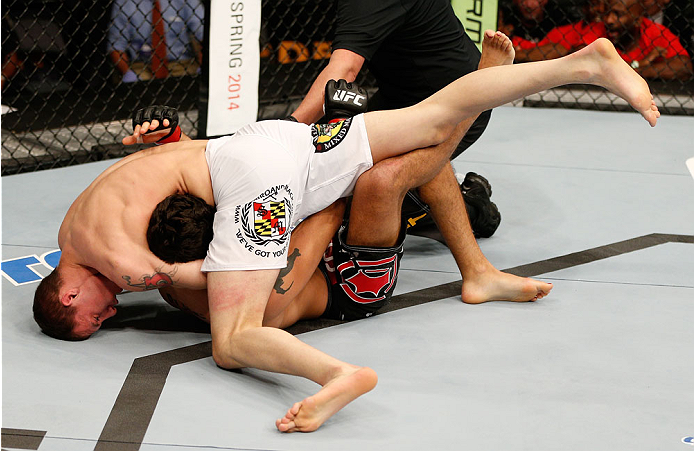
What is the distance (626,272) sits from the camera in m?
2.32

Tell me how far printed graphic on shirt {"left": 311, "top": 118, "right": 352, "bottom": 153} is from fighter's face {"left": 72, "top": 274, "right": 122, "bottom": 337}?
1.84 feet

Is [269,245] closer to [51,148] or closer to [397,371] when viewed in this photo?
[397,371]

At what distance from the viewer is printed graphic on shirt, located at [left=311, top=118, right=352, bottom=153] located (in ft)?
6.26

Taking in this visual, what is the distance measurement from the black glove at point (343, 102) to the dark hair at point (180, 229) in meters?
0.44

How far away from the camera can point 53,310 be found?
6.07 feet

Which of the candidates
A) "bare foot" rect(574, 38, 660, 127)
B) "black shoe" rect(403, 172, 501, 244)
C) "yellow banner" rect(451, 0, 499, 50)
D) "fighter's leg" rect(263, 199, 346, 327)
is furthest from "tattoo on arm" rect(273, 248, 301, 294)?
"yellow banner" rect(451, 0, 499, 50)

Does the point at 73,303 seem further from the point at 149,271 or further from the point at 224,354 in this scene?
the point at 224,354

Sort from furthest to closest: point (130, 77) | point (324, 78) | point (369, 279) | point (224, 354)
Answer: point (130, 77) → point (324, 78) → point (369, 279) → point (224, 354)

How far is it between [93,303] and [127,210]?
0.24 metres

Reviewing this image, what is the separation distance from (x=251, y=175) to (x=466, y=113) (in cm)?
52

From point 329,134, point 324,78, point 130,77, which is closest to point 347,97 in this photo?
point 329,134

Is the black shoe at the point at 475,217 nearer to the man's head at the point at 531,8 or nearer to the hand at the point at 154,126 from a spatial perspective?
the hand at the point at 154,126

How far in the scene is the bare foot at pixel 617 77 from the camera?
Result: 1.83m

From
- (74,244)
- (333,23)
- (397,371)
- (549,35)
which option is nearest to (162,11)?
(333,23)
